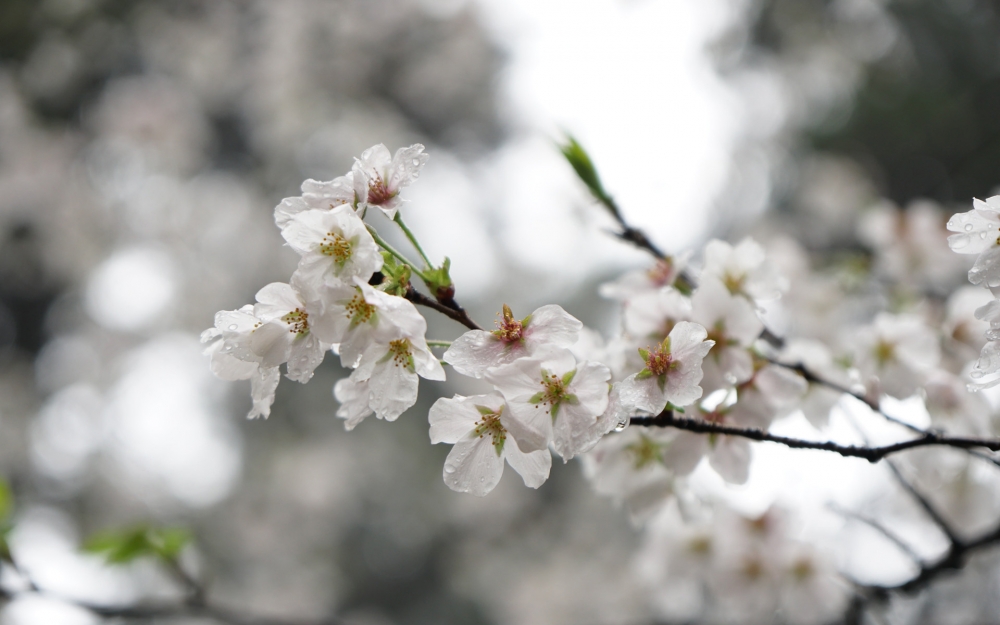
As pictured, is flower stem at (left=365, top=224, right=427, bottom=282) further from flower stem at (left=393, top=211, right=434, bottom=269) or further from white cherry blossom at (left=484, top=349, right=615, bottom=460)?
white cherry blossom at (left=484, top=349, right=615, bottom=460)

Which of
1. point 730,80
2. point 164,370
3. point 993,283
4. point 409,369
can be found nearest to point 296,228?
point 409,369

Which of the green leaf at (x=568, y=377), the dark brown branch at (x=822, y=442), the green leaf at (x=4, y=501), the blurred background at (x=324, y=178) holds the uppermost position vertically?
the blurred background at (x=324, y=178)

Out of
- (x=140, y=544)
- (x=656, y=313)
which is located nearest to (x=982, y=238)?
(x=656, y=313)

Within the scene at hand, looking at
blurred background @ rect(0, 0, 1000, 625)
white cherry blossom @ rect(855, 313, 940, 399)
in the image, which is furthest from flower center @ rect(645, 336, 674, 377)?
blurred background @ rect(0, 0, 1000, 625)

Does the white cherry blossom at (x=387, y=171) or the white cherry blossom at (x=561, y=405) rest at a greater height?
the white cherry blossom at (x=387, y=171)

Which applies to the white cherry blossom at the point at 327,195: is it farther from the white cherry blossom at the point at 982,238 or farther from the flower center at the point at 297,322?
the white cherry blossom at the point at 982,238

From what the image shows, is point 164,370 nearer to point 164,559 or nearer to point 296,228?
point 164,559

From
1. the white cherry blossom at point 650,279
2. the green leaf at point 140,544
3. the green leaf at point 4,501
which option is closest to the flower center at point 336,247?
the white cherry blossom at point 650,279

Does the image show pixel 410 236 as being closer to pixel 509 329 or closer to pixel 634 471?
pixel 509 329
